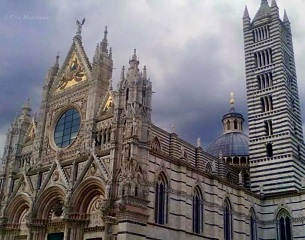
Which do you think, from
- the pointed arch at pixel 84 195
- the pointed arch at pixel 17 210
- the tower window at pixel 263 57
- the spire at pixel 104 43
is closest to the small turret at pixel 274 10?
the tower window at pixel 263 57

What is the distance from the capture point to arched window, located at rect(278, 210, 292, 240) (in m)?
30.8

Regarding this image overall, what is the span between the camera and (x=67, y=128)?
28391 millimetres

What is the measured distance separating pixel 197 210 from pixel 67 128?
10365 millimetres

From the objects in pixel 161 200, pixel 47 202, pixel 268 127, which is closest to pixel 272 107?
pixel 268 127

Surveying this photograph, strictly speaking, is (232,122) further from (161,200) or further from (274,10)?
(161,200)

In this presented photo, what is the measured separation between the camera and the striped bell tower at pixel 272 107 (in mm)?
33688

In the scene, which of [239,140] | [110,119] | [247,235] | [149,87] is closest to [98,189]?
[110,119]

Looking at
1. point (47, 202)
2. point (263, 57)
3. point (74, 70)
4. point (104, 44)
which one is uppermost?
point (263, 57)

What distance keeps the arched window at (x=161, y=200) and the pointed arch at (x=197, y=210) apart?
298cm

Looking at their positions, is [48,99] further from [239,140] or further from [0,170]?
[239,140]

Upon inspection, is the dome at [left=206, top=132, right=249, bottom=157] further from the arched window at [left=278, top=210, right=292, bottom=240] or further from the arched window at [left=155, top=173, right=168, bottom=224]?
the arched window at [left=155, top=173, right=168, bottom=224]

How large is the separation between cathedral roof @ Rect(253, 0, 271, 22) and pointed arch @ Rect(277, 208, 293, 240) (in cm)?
1863

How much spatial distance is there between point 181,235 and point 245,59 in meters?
20.9

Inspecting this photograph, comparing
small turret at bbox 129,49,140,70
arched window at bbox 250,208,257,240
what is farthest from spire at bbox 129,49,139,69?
arched window at bbox 250,208,257,240
